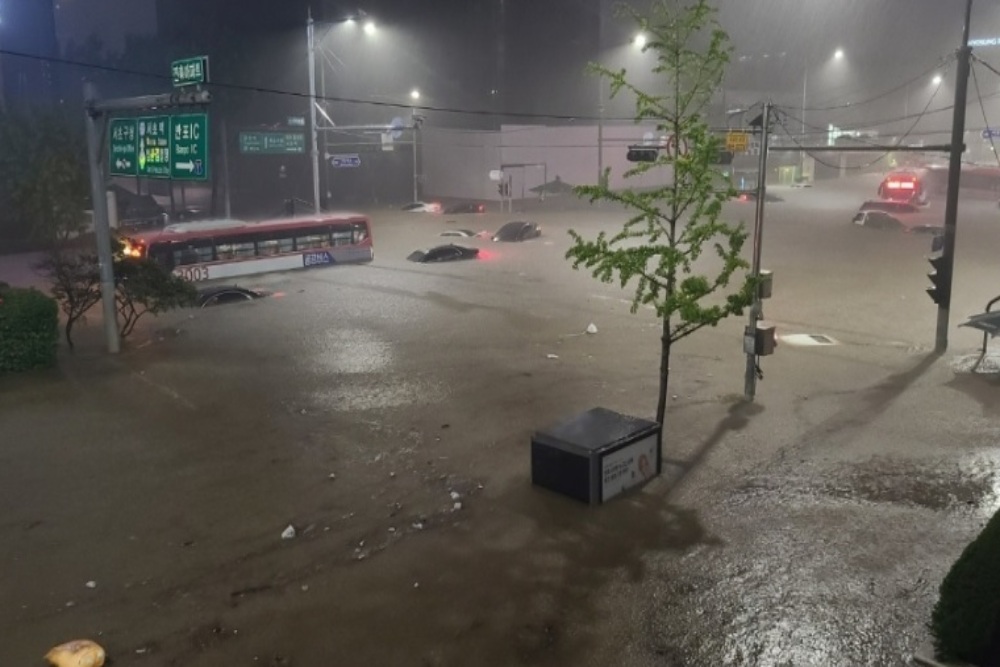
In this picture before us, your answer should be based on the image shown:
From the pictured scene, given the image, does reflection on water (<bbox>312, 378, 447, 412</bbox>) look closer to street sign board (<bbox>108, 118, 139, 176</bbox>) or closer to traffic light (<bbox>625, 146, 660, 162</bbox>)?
traffic light (<bbox>625, 146, 660, 162</bbox>)

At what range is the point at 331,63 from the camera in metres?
64.2

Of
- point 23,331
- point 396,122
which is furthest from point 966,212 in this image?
point 23,331

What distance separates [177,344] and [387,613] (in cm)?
1468

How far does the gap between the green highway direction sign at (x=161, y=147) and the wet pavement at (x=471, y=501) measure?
4351mm

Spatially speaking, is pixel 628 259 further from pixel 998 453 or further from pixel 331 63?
Result: pixel 331 63

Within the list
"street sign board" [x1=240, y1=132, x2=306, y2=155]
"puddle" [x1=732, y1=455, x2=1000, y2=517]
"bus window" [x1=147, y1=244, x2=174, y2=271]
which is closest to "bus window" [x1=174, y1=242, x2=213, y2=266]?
"bus window" [x1=147, y1=244, x2=174, y2=271]

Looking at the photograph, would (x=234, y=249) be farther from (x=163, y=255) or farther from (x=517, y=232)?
(x=517, y=232)

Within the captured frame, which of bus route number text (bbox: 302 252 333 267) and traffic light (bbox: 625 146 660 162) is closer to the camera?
traffic light (bbox: 625 146 660 162)

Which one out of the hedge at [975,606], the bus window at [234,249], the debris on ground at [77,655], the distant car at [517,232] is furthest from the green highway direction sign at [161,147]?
the distant car at [517,232]

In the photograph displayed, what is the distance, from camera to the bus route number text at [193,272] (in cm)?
3088

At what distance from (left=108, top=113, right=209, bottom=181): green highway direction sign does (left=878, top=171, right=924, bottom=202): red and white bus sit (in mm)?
49875

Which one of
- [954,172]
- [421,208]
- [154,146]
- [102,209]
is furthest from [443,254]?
[421,208]

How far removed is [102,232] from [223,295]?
721cm

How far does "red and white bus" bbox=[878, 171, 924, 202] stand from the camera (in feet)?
183
